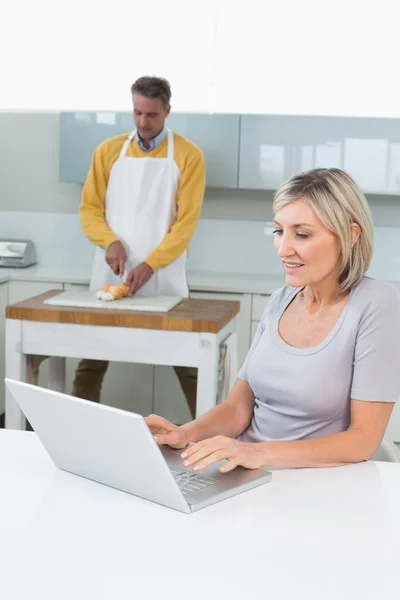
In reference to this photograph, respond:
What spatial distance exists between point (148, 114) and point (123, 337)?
1.09 m

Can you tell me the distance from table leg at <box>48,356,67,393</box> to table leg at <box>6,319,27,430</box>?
1.56 ft

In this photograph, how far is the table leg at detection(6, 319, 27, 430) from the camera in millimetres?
2916

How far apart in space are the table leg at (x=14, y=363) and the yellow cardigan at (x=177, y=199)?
0.71m

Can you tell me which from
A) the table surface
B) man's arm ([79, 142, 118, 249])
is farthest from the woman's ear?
man's arm ([79, 142, 118, 249])

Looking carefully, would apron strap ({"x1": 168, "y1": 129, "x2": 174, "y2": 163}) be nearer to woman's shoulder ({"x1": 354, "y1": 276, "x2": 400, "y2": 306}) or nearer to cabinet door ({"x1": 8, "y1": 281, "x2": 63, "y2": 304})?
cabinet door ({"x1": 8, "y1": 281, "x2": 63, "y2": 304})

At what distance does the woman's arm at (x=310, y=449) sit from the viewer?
1.41 metres

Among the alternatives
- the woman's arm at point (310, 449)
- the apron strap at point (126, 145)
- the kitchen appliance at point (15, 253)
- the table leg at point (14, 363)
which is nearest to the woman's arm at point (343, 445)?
the woman's arm at point (310, 449)

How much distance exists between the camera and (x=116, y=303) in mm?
3047

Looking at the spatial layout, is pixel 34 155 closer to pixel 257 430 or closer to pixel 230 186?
pixel 230 186

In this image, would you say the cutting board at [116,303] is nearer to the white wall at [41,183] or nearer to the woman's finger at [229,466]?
the white wall at [41,183]

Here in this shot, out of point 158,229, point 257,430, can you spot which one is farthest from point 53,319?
point 257,430

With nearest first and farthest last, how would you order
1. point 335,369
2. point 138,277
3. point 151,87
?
point 335,369 < point 138,277 < point 151,87

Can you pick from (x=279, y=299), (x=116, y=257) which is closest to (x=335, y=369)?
(x=279, y=299)

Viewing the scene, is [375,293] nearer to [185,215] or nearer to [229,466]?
[229,466]
